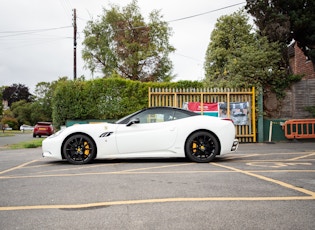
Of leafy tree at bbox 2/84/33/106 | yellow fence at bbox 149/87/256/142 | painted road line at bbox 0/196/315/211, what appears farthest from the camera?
leafy tree at bbox 2/84/33/106

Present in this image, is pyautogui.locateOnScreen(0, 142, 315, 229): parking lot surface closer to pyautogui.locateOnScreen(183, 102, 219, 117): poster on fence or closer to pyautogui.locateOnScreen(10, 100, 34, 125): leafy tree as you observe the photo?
pyautogui.locateOnScreen(183, 102, 219, 117): poster on fence

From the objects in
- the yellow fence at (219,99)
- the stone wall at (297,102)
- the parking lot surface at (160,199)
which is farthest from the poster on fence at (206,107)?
the parking lot surface at (160,199)

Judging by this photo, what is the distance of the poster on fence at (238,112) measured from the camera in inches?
593

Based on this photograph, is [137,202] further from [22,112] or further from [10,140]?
[22,112]

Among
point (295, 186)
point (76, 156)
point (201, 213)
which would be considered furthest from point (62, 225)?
point (76, 156)

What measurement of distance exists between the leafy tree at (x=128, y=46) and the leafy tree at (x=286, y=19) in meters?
22.6

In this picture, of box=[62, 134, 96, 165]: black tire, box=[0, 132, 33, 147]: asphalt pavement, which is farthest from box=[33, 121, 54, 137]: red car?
box=[62, 134, 96, 165]: black tire

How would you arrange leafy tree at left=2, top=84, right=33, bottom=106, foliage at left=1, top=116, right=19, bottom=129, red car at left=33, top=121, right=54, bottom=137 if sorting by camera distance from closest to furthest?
1. red car at left=33, top=121, right=54, bottom=137
2. foliage at left=1, top=116, right=19, bottom=129
3. leafy tree at left=2, top=84, right=33, bottom=106

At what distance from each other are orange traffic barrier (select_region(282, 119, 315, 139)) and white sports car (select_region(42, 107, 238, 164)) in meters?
7.83

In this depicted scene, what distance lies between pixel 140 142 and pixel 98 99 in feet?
27.4

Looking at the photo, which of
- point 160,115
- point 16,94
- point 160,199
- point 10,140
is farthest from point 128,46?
point 16,94

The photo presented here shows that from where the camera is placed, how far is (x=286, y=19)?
53.7 ft

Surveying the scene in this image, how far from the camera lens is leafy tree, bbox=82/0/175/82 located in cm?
3962

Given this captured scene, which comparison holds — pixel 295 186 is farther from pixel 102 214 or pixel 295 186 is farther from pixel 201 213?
pixel 102 214
